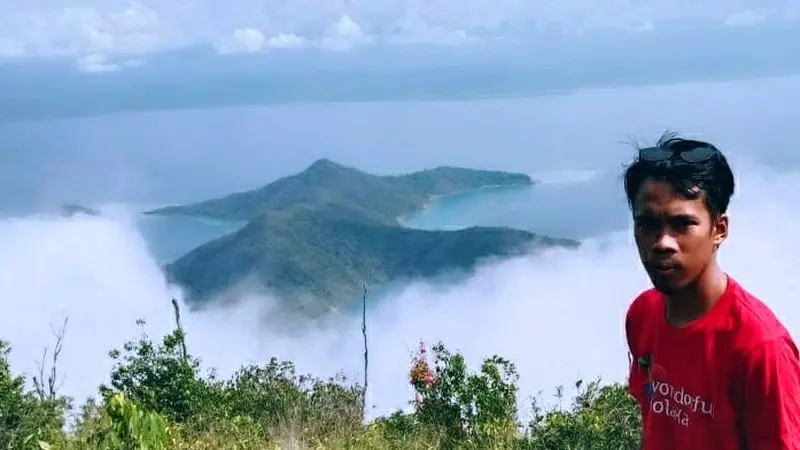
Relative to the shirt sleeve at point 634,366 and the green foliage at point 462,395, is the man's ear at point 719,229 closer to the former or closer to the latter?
the shirt sleeve at point 634,366

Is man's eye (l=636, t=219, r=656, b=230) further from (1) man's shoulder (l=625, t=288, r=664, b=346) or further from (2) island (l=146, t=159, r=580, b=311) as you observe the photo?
(2) island (l=146, t=159, r=580, b=311)

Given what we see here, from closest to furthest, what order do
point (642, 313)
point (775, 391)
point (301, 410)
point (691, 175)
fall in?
point (775, 391) < point (691, 175) < point (642, 313) < point (301, 410)

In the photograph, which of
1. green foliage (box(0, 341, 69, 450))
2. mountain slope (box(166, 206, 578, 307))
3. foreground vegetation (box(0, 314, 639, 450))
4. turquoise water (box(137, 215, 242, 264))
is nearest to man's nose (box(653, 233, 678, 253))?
foreground vegetation (box(0, 314, 639, 450))

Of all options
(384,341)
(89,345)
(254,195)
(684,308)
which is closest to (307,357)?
(384,341)

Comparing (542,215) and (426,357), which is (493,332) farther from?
(426,357)

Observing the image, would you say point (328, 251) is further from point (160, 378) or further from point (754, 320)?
point (754, 320)

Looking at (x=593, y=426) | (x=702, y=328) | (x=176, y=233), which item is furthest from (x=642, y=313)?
(x=176, y=233)
